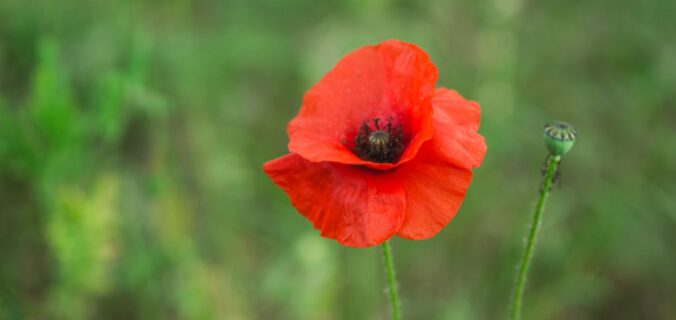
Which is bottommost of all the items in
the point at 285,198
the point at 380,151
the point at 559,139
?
the point at 285,198

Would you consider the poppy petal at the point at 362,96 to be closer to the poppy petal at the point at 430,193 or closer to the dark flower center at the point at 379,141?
the dark flower center at the point at 379,141

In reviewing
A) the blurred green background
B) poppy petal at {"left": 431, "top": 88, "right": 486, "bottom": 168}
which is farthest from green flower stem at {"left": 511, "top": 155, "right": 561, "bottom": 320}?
the blurred green background

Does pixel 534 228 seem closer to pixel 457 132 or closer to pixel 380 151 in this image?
pixel 457 132

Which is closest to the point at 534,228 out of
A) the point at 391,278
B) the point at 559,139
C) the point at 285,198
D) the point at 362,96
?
the point at 559,139

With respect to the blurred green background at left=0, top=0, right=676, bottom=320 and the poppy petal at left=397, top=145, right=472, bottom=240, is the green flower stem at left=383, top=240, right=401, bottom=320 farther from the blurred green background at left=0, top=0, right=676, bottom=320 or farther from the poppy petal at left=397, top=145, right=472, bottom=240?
the blurred green background at left=0, top=0, right=676, bottom=320

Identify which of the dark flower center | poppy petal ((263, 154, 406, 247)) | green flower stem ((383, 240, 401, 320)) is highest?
the dark flower center

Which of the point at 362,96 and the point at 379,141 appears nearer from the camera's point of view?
the point at 379,141
